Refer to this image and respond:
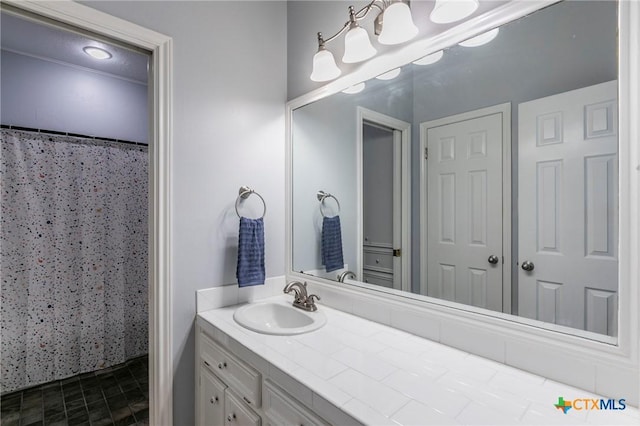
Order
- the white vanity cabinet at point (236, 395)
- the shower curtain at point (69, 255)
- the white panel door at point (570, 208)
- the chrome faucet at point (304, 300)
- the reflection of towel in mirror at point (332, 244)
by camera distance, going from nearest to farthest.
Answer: the white panel door at point (570, 208) < the white vanity cabinet at point (236, 395) < the chrome faucet at point (304, 300) < the reflection of towel in mirror at point (332, 244) < the shower curtain at point (69, 255)

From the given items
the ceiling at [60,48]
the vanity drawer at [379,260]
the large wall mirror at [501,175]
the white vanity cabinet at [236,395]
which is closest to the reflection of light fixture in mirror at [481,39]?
the large wall mirror at [501,175]

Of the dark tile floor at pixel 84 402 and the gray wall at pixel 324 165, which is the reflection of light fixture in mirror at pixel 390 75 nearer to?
the gray wall at pixel 324 165

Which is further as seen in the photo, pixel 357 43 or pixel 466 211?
pixel 357 43

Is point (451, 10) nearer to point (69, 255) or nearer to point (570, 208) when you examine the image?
point (570, 208)

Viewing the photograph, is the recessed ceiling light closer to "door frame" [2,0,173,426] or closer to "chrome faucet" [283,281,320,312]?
"door frame" [2,0,173,426]

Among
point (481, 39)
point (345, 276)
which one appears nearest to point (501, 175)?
point (481, 39)

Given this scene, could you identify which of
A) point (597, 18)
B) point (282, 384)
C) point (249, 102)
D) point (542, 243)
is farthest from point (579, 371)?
point (249, 102)

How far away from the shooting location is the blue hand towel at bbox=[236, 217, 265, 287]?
61.8 inches

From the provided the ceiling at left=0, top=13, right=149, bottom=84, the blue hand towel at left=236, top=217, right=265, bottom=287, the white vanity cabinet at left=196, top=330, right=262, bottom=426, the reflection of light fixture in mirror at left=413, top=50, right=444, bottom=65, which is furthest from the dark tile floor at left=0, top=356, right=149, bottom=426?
the reflection of light fixture in mirror at left=413, top=50, right=444, bottom=65

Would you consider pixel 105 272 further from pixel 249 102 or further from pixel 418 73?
pixel 418 73

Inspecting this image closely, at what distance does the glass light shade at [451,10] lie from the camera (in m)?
1.03

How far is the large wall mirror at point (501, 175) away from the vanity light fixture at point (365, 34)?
13 centimetres

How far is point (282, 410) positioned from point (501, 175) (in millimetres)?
1052

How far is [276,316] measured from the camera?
5.38ft
